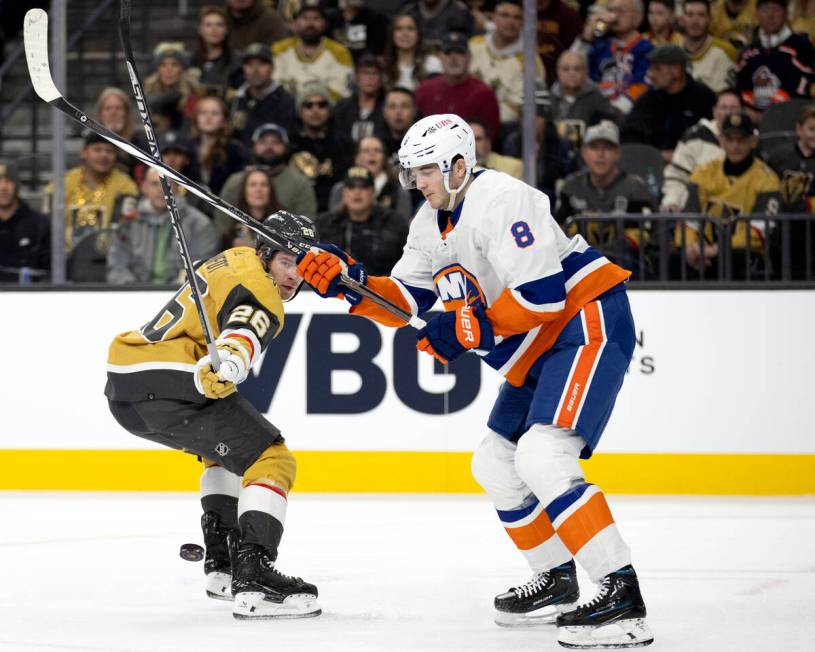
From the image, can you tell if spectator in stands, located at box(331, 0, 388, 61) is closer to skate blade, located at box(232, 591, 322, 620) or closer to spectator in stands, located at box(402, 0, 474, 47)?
spectator in stands, located at box(402, 0, 474, 47)

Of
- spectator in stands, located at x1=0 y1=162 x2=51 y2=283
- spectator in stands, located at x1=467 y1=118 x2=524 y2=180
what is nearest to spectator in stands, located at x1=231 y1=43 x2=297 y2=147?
spectator in stands, located at x1=467 y1=118 x2=524 y2=180

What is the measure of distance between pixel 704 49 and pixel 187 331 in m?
4.53

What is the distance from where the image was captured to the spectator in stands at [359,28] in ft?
26.3

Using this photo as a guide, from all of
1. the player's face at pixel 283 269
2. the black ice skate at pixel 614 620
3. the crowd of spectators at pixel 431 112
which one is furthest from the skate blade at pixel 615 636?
the crowd of spectators at pixel 431 112

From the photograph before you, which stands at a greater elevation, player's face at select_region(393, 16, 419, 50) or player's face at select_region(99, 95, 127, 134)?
player's face at select_region(393, 16, 419, 50)

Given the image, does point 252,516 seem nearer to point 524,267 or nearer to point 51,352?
point 524,267

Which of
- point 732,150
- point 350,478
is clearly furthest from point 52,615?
point 732,150

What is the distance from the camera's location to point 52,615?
3896 millimetres

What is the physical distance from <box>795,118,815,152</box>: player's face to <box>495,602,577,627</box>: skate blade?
359 cm

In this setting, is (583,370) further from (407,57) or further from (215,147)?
(407,57)

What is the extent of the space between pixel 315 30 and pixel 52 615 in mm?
4775

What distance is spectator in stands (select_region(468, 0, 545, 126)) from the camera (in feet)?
24.3

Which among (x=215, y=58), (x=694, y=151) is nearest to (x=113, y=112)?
(x=215, y=58)

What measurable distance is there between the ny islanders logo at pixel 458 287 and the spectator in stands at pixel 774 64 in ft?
13.4
